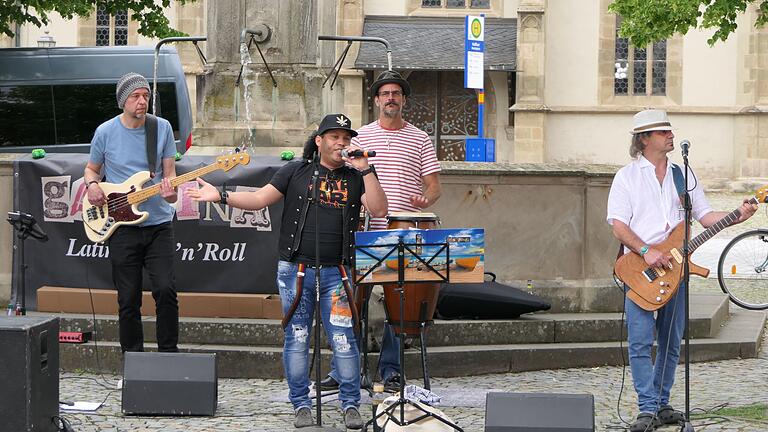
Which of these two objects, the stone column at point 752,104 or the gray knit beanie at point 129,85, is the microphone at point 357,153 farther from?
the stone column at point 752,104

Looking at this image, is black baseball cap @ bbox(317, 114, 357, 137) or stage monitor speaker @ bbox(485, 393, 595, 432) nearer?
stage monitor speaker @ bbox(485, 393, 595, 432)

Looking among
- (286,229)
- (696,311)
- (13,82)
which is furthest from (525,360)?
(13,82)

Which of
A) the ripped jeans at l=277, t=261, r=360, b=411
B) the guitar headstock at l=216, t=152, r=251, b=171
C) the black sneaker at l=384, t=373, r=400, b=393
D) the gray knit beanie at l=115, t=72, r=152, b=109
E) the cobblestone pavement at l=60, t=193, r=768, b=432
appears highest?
the gray knit beanie at l=115, t=72, r=152, b=109

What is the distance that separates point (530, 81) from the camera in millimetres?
34406

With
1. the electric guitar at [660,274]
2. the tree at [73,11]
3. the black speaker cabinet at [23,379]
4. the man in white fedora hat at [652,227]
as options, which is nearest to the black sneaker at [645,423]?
the man in white fedora hat at [652,227]

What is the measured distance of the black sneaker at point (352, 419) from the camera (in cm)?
795

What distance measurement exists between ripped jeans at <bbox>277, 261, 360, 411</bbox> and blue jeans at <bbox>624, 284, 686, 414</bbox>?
5.30 ft

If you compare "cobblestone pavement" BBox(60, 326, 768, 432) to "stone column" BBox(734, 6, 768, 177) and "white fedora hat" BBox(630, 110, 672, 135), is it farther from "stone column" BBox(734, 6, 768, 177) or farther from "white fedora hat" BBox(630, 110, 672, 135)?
"stone column" BBox(734, 6, 768, 177)

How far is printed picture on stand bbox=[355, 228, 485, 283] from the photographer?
762cm

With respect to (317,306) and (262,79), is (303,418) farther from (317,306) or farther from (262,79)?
(262,79)

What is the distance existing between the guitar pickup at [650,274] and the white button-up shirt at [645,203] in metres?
0.17

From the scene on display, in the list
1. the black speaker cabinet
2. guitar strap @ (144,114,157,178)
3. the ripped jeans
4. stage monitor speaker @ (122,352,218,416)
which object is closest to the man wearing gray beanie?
guitar strap @ (144,114,157,178)

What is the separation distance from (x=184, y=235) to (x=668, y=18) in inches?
542

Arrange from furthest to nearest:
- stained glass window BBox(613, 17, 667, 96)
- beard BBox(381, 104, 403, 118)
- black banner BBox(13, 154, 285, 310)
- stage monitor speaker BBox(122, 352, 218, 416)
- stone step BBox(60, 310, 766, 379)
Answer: stained glass window BBox(613, 17, 667, 96)
black banner BBox(13, 154, 285, 310)
stone step BBox(60, 310, 766, 379)
beard BBox(381, 104, 403, 118)
stage monitor speaker BBox(122, 352, 218, 416)
